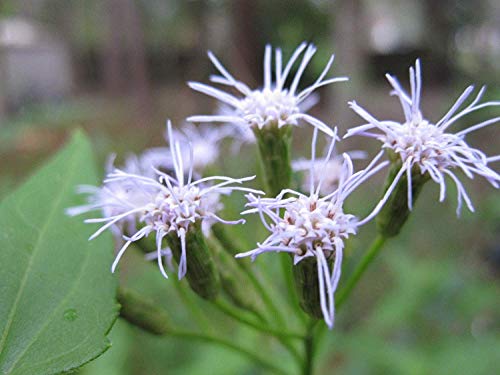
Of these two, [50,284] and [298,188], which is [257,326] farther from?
[50,284]

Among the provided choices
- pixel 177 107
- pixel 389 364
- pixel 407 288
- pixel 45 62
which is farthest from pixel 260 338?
pixel 45 62

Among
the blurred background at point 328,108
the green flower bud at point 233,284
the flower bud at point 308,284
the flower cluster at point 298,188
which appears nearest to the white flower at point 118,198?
the flower cluster at point 298,188

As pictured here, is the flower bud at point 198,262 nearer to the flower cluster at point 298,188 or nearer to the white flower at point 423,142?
the flower cluster at point 298,188

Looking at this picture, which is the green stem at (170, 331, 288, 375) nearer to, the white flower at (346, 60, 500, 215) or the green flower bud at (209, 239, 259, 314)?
the green flower bud at (209, 239, 259, 314)

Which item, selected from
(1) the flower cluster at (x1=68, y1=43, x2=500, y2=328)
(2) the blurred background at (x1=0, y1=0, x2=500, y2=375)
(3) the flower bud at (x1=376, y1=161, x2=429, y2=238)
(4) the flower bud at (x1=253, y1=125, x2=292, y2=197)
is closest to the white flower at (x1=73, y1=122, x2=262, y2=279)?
(1) the flower cluster at (x1=68, y1=43, x2=500, y2=328)

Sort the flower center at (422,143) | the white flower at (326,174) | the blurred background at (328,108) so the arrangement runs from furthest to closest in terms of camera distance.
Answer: the blurred background at (328,108), the white flower at (326,174), the flower center at (422,143)

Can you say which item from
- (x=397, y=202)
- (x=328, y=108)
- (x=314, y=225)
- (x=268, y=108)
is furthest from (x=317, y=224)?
(x=328, y=108)
